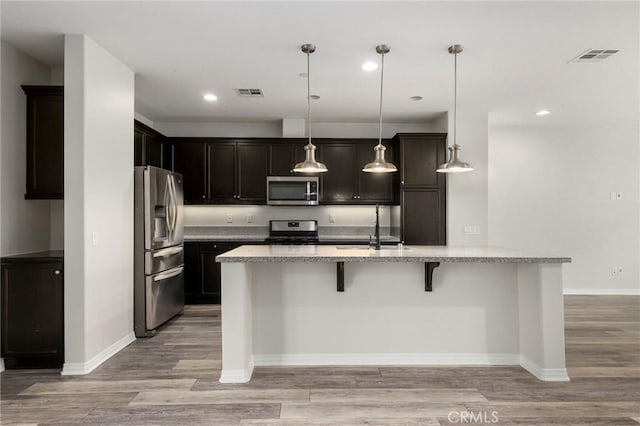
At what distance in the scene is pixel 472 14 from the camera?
2801 mm

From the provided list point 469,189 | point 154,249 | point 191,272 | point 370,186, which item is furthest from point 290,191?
point 469,189

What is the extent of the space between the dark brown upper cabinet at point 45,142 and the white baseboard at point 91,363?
4.64 ft

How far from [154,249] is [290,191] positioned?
2186 millimetres

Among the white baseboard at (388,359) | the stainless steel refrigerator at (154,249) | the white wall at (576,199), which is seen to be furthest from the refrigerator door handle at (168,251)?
the white wall at (576,199)

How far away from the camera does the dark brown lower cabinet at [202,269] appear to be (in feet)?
17.6

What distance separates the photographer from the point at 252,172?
5.70 m

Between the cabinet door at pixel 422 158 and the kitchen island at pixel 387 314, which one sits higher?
the cabinet door at pixel 422 158

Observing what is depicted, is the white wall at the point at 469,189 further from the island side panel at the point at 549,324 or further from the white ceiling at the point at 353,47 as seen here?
the island side panel at the point at 549,324

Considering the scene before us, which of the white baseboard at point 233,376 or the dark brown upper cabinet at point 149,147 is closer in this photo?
the white baseboard at point 233,376

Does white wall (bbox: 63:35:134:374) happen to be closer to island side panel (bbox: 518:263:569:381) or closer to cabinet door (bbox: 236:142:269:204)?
cabinet door (bbox: 236:142:269:204)

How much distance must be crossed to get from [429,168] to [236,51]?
3061 mm

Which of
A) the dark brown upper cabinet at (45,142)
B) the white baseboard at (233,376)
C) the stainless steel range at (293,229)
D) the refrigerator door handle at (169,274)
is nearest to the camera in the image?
the white baseboard at (233,376)

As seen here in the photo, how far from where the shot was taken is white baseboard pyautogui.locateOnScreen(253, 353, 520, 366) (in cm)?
319

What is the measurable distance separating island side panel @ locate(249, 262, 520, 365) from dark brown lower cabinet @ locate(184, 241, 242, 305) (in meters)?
2.35
